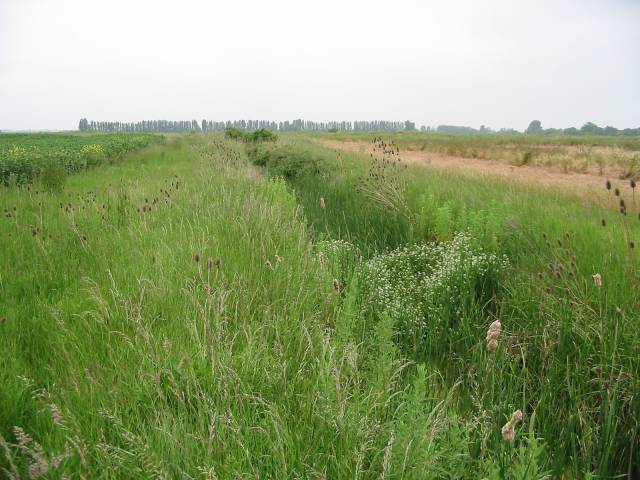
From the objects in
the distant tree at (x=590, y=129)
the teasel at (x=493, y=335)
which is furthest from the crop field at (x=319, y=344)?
the distant tree at (x=590, y=129)

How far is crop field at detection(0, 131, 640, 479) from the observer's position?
4.84 feet

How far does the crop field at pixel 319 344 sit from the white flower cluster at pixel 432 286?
3cm

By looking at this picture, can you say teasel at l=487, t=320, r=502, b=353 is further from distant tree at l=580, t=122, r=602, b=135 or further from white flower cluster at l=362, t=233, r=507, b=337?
distant tree at l=580, t=122, r=602, b=135

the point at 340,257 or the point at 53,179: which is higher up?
the point at 53,179

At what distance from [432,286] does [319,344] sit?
177 cm

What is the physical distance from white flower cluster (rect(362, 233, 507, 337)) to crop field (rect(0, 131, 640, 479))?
0.03 metres

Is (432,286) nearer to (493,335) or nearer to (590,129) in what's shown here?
(493,335)

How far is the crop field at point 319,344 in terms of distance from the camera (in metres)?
1.48

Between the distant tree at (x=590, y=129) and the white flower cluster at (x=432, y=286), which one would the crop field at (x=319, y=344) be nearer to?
the white flower cluster at (x=432, y=286)

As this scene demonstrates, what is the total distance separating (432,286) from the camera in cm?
371

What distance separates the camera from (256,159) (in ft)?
51.8

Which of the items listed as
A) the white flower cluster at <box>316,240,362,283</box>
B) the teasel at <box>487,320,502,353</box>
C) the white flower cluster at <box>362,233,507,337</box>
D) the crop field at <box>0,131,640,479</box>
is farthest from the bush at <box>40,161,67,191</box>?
the teasel at <box>487,320,502,353</box>

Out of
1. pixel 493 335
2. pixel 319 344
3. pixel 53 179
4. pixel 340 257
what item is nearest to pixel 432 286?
pixel 340 257

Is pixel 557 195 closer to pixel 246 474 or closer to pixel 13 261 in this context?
pixel 246 474
